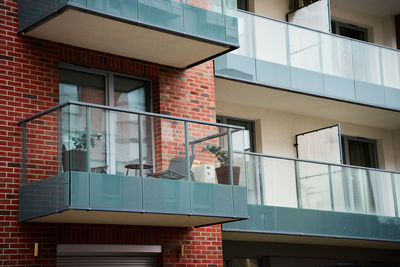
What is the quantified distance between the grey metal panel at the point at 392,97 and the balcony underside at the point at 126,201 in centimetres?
733

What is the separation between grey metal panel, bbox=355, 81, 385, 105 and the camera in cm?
1805

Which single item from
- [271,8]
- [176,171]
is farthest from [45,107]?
[271,8]

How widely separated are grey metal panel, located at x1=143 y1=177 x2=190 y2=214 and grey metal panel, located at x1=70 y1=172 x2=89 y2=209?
1025 millimetres

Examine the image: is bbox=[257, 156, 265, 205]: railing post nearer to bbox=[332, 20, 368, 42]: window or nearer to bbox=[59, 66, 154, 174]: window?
bbox=[59, 66, 154, 174]: window

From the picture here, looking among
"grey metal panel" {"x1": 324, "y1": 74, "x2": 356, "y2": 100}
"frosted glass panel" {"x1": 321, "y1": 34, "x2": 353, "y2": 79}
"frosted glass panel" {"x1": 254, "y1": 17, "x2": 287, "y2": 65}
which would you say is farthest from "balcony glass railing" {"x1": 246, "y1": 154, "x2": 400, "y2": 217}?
"frosted glass panel" {"x1": 321, "y1": 34, "x2": 353, "y2": 79}

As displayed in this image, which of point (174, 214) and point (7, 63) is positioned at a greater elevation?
point (7, 63)

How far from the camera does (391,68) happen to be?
19.0m

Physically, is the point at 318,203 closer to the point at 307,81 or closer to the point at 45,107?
the point at 307,81

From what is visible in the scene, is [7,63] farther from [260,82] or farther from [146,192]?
[260,82]

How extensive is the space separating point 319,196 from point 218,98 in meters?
3.13

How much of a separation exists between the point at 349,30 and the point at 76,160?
12376 millimetres

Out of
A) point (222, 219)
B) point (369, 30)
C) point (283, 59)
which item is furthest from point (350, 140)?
point (222, 219)

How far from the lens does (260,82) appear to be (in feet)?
52.0

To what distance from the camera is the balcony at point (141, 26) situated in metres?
11.9
